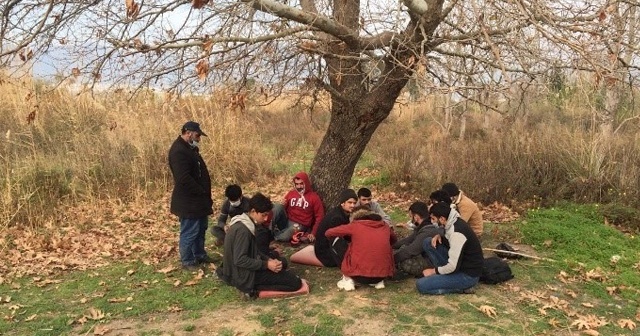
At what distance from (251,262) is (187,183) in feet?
4.43

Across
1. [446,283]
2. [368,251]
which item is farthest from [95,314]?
[446,283]

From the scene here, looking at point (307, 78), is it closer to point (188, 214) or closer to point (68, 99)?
point (188, 214)

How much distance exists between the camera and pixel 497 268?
18.8ft

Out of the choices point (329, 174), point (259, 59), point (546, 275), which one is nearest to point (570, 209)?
point (546, 275)

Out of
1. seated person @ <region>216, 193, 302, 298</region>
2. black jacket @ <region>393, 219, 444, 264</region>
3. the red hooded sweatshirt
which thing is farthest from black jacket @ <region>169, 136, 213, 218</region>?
black jacket @ <region>393, 219, 444, 264</region>

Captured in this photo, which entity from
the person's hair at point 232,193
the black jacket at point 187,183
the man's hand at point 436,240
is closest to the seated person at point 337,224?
the man's hand at point 436,240

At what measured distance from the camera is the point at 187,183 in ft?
19.1

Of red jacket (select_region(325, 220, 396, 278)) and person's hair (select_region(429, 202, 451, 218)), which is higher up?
person's hair (select_region(429, 202, 451, 218))

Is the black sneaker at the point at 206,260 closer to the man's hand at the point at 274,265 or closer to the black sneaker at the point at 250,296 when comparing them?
the black sneaker at the point at 250,296

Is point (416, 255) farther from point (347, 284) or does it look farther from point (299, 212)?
point (299, 212)

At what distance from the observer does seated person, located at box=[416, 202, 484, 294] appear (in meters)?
5.19

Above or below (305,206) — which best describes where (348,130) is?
above

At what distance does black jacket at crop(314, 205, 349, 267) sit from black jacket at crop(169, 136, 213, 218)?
1.39 meters

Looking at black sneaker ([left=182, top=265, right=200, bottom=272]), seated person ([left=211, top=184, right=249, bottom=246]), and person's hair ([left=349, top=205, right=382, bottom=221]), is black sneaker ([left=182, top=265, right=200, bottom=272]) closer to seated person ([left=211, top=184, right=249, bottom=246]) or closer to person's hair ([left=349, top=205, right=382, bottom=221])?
seated person ([left=211, top=184, right=249, bottom=246])
